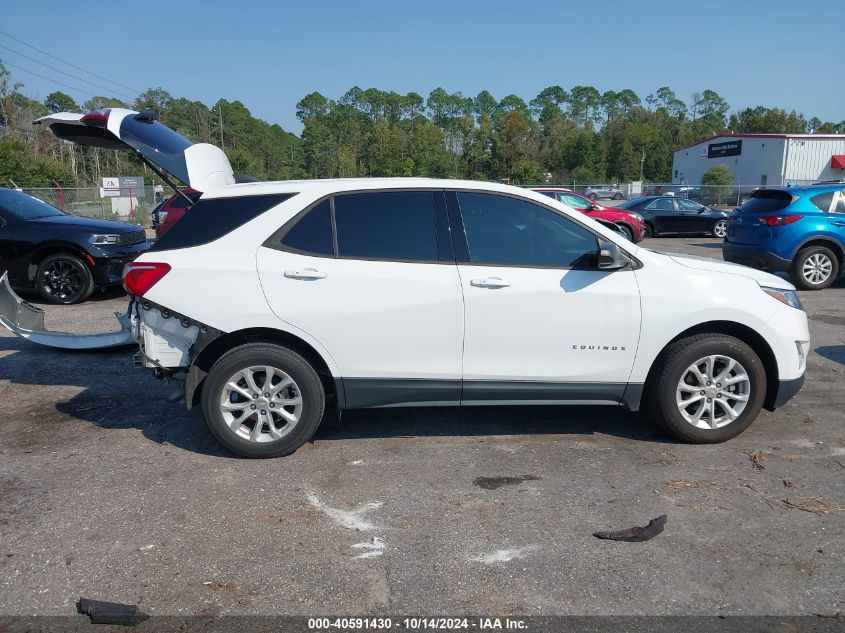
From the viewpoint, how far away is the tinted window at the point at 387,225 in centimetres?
449

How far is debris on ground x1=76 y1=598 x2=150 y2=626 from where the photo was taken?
114 inches

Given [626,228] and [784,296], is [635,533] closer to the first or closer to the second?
[784,296]

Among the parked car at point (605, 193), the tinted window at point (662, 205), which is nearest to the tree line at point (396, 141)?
the parked car at point (605, 193)

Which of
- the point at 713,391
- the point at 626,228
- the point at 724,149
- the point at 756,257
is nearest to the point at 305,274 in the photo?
the point at 713,391

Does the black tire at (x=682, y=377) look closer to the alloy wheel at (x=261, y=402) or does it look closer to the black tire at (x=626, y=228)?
the alloy wheel at (x=261, y=402)

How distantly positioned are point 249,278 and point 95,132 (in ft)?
7.56

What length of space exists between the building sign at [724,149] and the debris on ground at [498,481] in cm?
6225

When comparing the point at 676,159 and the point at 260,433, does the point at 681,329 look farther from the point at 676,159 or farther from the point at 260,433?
the point at 676,159

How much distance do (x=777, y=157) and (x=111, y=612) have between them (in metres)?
58.5

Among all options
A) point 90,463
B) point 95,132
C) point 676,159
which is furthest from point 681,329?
point 676,159

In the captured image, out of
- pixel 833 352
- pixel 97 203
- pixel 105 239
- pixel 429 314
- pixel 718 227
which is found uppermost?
pixel 97 203

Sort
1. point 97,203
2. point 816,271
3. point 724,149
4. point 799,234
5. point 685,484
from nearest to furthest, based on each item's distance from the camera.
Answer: point 685,484 < point 799,234 < point 816,271 < point 97,203 < point 724,149

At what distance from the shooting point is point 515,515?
3.77 meters

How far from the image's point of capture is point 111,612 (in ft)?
9.61
